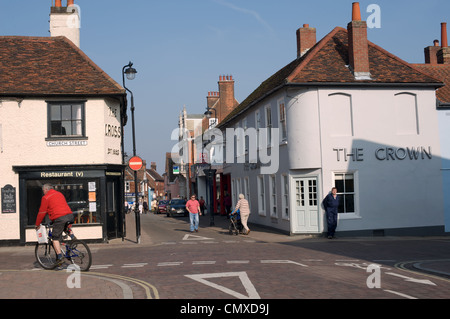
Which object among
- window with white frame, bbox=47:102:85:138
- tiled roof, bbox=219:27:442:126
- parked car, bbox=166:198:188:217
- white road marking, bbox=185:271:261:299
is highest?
tiled roof, bbox=219:27:442:126

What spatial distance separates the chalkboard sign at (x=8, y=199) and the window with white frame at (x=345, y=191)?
12908mm

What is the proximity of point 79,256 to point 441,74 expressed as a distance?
22489 millimetres

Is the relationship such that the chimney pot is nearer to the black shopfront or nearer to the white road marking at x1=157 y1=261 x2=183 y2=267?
the black shopfront

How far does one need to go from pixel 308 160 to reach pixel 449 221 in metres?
7.35

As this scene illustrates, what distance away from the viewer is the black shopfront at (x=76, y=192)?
21094 mm

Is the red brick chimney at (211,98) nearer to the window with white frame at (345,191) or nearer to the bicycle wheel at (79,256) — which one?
the window with white frame at (345,191)

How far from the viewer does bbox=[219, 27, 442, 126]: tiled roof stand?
22533 mm

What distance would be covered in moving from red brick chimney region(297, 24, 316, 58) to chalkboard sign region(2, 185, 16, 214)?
1633 cm

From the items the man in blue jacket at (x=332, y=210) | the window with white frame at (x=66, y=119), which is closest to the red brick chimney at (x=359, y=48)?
the man in blue jacket at (x=332, y=210)

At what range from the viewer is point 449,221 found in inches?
960

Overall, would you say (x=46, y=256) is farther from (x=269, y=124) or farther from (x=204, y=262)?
(x=269, y=124)

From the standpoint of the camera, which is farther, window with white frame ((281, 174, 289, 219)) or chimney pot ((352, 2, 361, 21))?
Answer: window with white frame ((281, 174, 289, 219))

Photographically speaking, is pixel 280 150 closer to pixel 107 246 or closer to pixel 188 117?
pixel 107 246

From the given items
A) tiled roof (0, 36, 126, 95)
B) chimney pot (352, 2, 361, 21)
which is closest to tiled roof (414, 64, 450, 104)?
chimney pot (352, 2, 361, 21)
